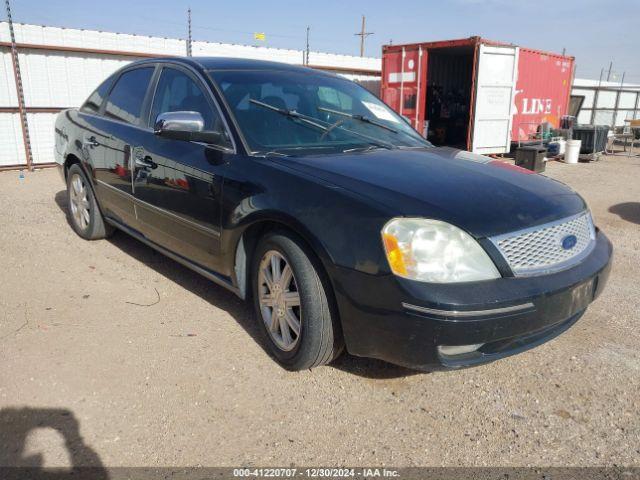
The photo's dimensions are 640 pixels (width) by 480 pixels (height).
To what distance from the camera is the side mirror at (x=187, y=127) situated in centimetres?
300

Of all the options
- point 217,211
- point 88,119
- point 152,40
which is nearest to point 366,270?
point 217,211

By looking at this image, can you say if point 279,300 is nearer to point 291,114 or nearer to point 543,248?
point 291,114

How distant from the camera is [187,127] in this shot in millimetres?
2998

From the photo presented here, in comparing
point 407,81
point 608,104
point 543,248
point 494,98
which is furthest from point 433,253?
point 608,104

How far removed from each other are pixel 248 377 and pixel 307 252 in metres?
0.79

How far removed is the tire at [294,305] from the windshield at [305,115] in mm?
621

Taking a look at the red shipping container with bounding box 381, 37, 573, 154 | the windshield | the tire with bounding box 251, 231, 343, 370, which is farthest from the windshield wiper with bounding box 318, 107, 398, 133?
the red shipping container with bounding box 381, 37, 573, 154

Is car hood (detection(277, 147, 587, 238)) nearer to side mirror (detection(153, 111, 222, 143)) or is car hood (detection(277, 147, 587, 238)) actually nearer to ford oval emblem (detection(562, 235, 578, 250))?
ford oval emblem (detection(562, 235, 578, 250))

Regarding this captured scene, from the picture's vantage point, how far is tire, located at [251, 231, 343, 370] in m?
2.49

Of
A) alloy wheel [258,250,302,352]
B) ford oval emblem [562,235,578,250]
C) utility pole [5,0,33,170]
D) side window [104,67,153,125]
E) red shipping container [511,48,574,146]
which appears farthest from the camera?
red shipping container [511,48,574,146]

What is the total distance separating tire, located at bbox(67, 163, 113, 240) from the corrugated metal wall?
578 centimetres

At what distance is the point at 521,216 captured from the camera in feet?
7.84

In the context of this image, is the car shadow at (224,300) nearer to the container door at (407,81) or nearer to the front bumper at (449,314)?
the front bumper at (449,314)

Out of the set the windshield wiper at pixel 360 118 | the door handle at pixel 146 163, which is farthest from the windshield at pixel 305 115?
the door handle at pixel 146 163
